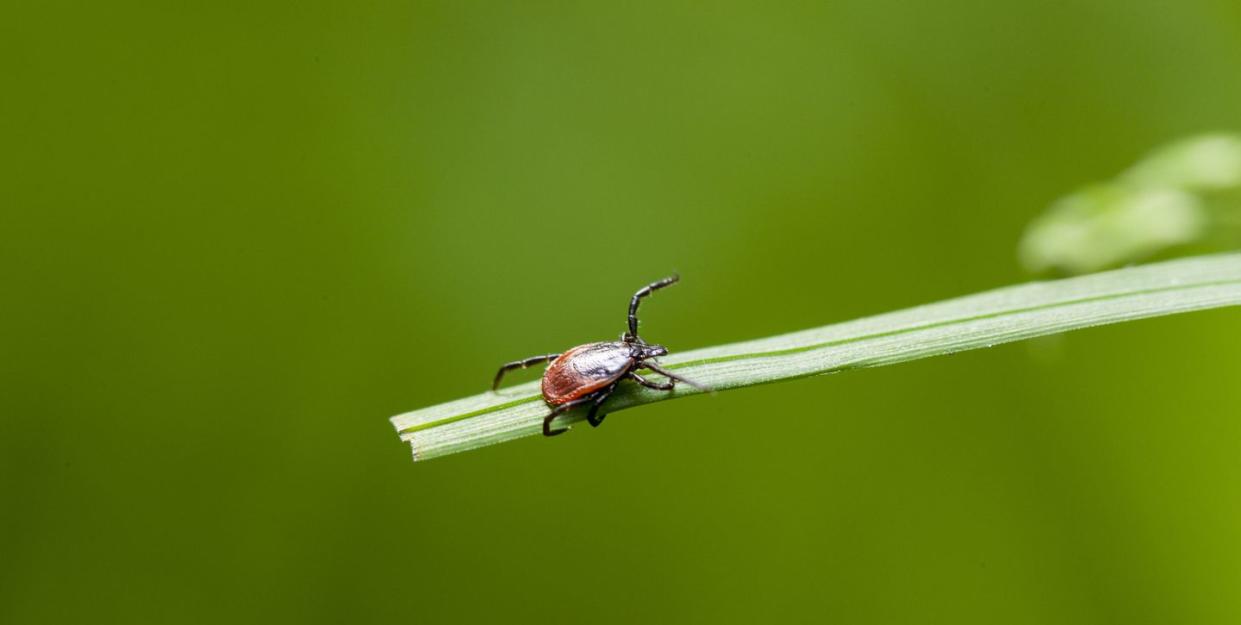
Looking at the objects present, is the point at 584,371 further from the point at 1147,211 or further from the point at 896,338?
the point at 1147,211

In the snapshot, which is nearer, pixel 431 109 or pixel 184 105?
pixel 184 105

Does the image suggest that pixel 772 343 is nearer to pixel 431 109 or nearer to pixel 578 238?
pixel 578 238

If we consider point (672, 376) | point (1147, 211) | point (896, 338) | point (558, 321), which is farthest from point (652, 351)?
point (558, 321)

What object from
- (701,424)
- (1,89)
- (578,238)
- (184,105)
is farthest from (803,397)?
(1,89)

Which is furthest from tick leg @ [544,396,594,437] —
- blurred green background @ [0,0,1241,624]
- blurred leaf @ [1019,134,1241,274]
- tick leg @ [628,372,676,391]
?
blurred leaf @ [1019,134,1241,274]

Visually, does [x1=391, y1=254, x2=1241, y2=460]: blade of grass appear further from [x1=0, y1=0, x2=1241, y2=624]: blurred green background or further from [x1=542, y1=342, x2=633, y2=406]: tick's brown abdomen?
[x1=0, y1=0, x2=1241, y2=624]: blurred green background
